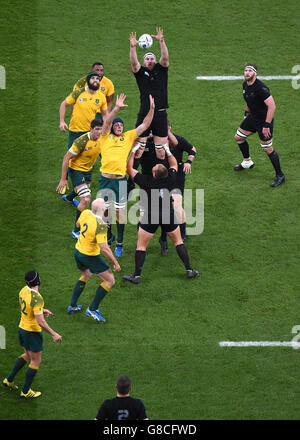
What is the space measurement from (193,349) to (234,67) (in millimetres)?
9042

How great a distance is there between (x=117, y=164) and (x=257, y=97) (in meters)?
3.33

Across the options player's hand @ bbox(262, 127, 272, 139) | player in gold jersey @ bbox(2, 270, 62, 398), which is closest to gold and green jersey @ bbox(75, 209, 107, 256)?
player in gold jersey @ bbox(2, 270, 62, 398)

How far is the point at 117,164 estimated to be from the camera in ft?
43.3

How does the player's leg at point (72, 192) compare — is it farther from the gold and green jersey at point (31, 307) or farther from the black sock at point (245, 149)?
the gold and green jersey at point (31, 307)

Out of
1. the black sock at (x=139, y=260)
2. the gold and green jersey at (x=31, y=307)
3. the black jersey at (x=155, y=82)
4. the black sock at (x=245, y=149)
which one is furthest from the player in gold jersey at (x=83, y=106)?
the gold and green jersey at (x=31, y=307)

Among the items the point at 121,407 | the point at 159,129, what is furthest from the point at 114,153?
the point at 121,407

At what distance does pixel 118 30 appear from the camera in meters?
19.7

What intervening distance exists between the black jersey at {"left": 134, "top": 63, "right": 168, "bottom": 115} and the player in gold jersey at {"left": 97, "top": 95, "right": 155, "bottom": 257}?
1.90ft

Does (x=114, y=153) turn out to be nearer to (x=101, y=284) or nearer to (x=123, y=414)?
(x=101, y=284)

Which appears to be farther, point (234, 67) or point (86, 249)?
point (234, 67)

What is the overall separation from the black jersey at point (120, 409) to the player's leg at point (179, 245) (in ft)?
14.0

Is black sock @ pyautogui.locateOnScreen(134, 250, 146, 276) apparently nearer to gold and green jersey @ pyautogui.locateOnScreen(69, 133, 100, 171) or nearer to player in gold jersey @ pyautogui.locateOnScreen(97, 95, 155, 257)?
player in gold jersey @ pyautogui.locateOnScreen(97, 95, 155, 257)
